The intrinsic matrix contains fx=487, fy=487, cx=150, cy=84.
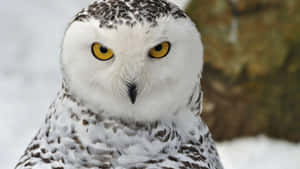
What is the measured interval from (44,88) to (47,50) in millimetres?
729

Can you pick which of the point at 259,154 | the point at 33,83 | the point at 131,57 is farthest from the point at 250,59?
the point at 131,57

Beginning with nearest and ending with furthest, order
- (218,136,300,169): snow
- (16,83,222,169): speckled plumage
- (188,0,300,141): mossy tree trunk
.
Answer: (16,83,222,169): speckled plumage
(188,0,300,141): mossy tree trunk
(218,136,300,169): snow

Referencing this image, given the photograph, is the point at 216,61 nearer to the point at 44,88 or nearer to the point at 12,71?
the point at 44,88

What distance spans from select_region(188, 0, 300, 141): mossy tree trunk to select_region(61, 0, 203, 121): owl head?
2471 mm

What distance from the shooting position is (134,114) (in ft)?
6.54

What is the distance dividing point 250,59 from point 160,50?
2.77 m

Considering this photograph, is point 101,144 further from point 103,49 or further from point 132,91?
point 103,49

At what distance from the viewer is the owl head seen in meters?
1.79

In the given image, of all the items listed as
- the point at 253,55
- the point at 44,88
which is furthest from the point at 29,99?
the point at 253,55

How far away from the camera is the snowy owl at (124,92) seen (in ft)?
5.92

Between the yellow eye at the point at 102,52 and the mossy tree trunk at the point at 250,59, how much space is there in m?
2.80

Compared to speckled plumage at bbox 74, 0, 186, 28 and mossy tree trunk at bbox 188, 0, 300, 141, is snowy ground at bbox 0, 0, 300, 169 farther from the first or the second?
speckled plumage at bbox 74, 0, 186, 28

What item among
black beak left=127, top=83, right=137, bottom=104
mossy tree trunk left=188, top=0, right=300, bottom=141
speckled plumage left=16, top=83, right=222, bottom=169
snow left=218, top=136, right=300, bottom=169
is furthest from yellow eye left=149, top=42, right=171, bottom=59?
snow left=218, top=136, right=300, bottom=169

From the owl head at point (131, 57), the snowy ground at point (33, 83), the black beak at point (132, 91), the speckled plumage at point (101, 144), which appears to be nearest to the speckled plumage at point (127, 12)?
the owl head at point (131, 57)
